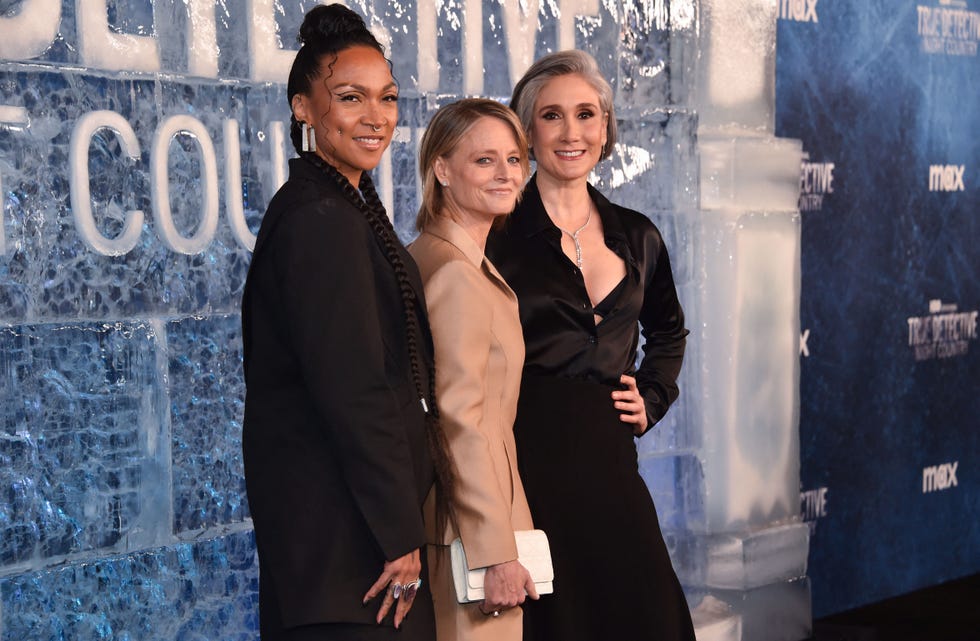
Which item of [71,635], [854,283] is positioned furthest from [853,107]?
[71,635]

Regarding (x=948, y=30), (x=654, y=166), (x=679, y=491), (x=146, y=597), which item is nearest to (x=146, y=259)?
(x=146, y=597)

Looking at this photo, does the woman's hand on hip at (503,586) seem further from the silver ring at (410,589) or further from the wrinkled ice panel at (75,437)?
the wrinkled ice panel at (75,437)

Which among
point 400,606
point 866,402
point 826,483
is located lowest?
point 826,483

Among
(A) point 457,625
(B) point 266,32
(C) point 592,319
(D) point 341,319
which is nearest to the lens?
(D) point 341,319

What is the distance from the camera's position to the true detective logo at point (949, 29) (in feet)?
17.0

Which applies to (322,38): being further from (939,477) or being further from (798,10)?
(939,477)

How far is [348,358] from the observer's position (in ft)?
5.82

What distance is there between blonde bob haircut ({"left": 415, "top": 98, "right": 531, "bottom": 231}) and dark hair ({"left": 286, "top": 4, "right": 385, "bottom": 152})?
356 millimetres

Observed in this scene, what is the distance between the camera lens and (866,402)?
5.05 meters

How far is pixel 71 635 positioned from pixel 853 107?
11.7 feet

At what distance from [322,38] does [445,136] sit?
41cm

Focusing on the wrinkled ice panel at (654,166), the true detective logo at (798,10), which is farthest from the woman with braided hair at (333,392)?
the true detective logo at (798,10)

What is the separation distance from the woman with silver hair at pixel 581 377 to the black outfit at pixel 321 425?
709 millimetres

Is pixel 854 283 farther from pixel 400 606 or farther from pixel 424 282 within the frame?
pixel 400 606
